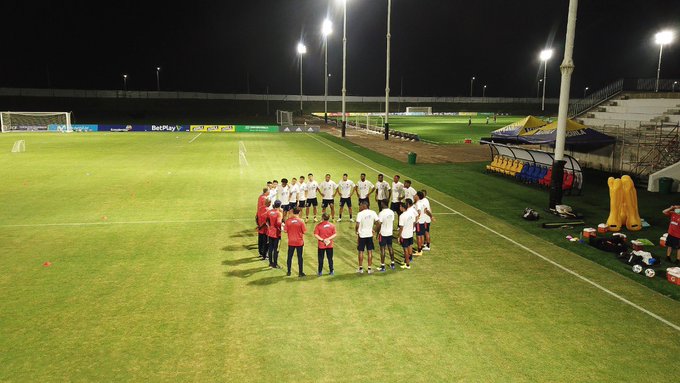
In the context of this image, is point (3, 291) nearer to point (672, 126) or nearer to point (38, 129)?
point (672, 126)

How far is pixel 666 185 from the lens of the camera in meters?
22.2

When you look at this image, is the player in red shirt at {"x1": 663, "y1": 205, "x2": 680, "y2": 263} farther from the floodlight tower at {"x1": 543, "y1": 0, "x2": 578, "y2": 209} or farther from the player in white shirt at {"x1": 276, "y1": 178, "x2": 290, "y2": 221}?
the player in white shirt at {"x1": 276, "y1": 178, "x2": 290, "y2": 221}

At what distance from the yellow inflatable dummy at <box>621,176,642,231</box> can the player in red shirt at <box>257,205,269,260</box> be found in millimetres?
11808

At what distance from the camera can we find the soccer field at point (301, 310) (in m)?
7.53

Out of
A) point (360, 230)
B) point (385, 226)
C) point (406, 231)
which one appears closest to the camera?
point (360, 230)

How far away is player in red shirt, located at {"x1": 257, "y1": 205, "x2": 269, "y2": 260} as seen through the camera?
40.2 feet

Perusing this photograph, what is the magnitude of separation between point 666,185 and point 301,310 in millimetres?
20456

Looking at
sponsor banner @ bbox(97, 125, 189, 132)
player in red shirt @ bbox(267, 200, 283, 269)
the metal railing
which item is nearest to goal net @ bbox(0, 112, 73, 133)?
sponsor banner @ bbox(97, 125, 189, 132)

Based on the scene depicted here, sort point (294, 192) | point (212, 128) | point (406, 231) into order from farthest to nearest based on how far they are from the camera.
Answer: point (212, 128) → point (294, 192) → point (406, 231)

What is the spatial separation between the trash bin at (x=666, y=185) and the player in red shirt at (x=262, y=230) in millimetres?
19444

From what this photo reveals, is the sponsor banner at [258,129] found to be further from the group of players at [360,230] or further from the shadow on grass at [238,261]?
the shadow on grass at [238,261]

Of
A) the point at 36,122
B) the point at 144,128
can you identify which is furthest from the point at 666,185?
the point at 36,122

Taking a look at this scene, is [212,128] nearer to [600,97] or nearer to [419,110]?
[600,97]

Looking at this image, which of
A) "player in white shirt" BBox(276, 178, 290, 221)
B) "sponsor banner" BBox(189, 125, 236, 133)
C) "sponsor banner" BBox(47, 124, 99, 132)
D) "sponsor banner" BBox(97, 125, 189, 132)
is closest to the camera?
"player in white shirt" BBox(276, 178, 290, 221)
